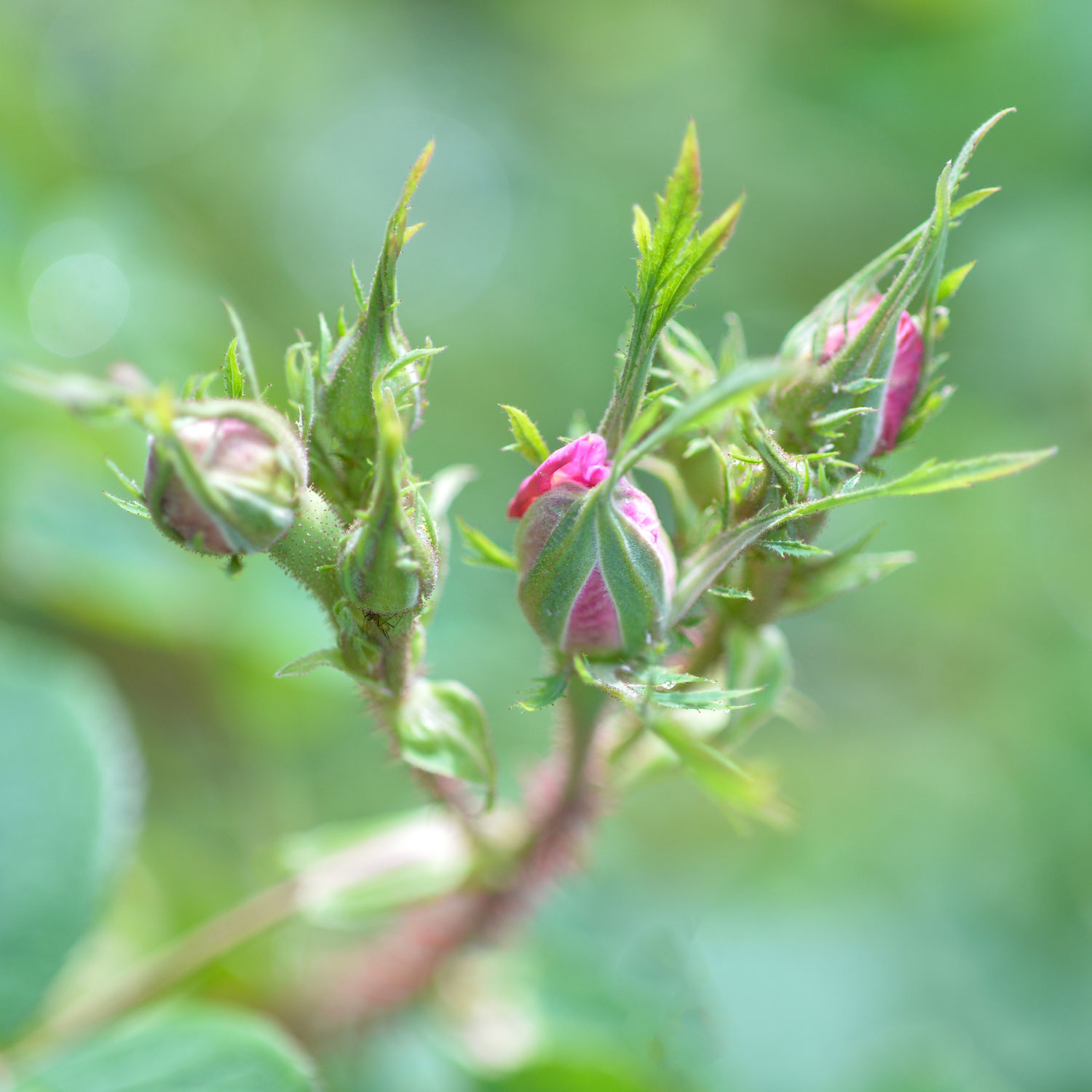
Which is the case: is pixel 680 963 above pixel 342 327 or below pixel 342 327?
below

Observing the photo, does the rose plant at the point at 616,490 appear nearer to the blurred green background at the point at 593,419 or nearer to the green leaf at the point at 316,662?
the green leaf at the point at 316,662

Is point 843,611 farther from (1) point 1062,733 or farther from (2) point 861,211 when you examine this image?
(2) point 861,211

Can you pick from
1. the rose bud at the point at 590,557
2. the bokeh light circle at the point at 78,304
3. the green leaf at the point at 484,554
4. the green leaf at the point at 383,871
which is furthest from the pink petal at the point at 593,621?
the bokeh light circle at the point at 78,304

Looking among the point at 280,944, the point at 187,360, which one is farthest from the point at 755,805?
the point at 187,360

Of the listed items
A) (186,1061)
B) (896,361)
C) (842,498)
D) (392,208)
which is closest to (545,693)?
(842,498)

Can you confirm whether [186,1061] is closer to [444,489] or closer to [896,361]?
[444,489]

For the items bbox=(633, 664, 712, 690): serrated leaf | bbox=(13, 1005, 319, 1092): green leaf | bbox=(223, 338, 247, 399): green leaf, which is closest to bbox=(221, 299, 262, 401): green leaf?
bbox=(223, 338, 247, 399): green leaf
